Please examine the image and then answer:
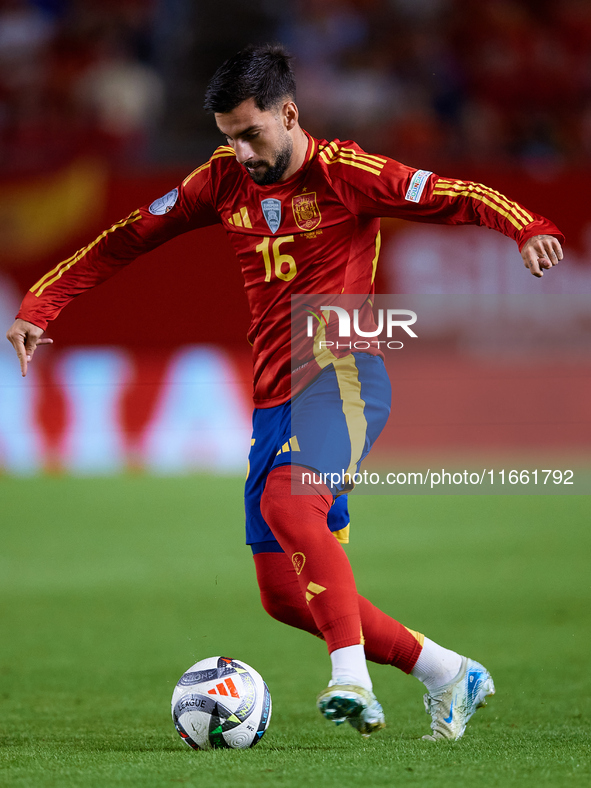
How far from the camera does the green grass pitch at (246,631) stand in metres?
3.18

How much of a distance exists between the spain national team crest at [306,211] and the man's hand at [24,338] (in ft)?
3.05

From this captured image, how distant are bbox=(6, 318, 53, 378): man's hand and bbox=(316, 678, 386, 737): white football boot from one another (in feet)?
5.09

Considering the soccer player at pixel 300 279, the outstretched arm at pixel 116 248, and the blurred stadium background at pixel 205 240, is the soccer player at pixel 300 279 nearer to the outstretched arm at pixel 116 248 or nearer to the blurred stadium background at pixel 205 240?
the outstretched arm at pixel 116 248

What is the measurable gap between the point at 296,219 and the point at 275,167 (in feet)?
0.61

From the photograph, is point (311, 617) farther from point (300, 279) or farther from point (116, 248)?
point (116, 248)

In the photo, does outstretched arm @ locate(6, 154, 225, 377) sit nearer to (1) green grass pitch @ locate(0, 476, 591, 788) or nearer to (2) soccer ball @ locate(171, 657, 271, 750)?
(2) soccer ball @ locate(171, 657, 271, 750)

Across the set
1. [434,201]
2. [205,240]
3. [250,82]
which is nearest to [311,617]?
[434,201]

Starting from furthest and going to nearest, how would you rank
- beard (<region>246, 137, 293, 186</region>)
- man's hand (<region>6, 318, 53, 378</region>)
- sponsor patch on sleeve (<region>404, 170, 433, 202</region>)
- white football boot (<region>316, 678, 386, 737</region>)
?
man's hand (<region>6, 318, 53, 378</region>) → beard (<region>246, 137, 293, 186</region>) → sponsor patch on sleeve (<region>404, 170, 433, 202</region>) → white football boot (<region>316, 678, 386, 737</region>)

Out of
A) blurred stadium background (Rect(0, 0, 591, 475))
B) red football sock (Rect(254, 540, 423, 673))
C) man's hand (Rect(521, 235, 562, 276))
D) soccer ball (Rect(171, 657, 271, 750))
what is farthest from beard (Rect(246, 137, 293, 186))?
blurred stadium background (Rect(0, 0, 591, 475))

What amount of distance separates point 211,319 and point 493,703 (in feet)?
22.9

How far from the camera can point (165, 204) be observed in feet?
13.1

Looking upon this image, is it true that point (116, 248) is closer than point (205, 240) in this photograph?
Yes

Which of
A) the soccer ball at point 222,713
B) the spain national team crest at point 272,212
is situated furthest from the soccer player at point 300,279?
the soccer ball at point 222,713

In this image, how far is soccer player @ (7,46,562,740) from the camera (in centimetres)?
342
